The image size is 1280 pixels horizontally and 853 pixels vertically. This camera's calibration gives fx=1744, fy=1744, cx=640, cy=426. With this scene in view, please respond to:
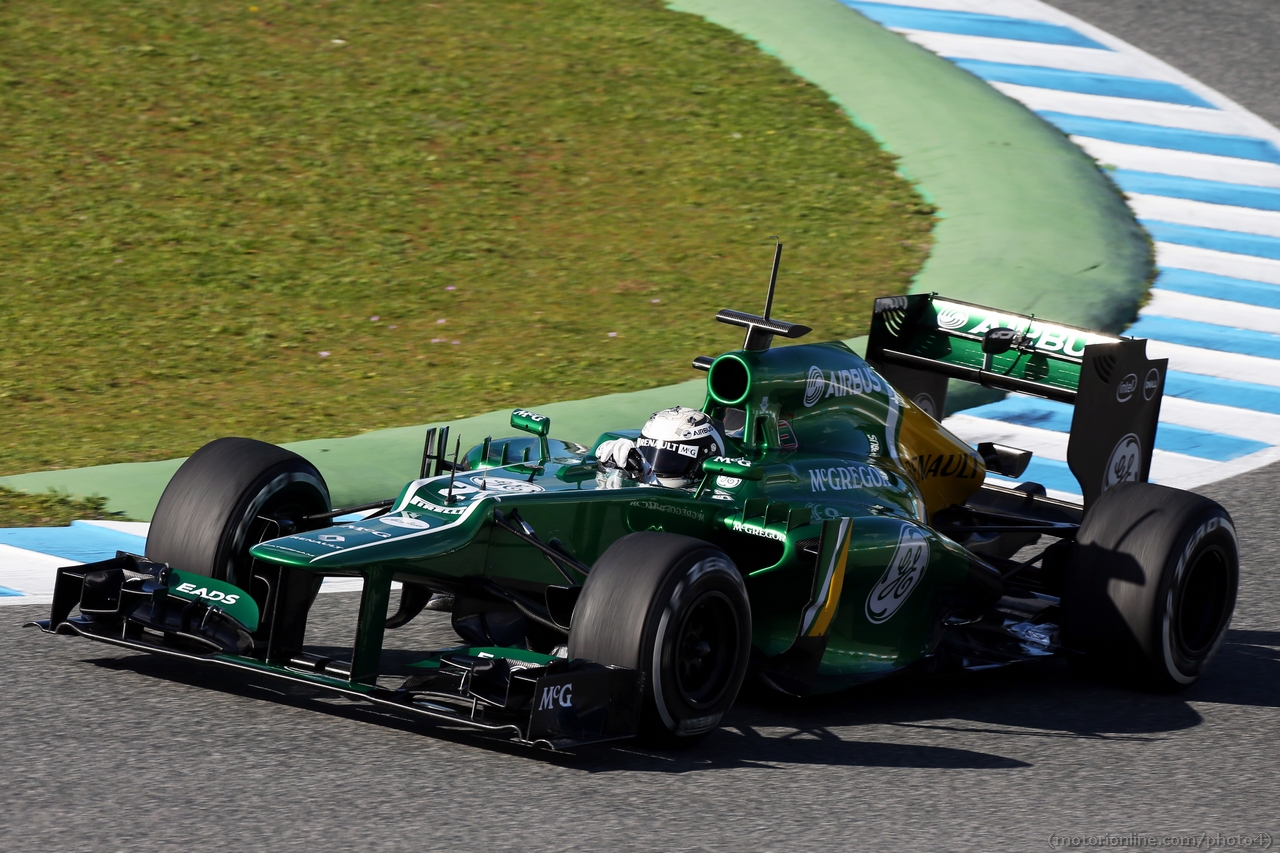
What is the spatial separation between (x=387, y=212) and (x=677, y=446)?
29.1 feet

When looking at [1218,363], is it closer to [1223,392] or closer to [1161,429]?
[1223,392]

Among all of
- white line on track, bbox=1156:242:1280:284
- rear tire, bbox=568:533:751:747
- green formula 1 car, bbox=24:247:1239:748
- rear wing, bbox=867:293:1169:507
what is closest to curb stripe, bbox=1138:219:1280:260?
white line on track, bbox=1156:242:1280:284

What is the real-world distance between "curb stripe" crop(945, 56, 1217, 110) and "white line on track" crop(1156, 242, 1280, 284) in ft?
12.2

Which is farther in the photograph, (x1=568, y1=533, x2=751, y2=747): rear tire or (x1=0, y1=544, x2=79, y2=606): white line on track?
(x1=0, y1=544, x2=79, y2=606): white line on track

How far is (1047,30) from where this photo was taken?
1862 cm

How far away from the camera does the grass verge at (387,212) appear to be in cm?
1145

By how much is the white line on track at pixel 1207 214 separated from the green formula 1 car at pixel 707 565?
23.5ft

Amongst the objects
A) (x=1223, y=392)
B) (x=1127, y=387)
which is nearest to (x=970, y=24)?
(x=1223, y=392)

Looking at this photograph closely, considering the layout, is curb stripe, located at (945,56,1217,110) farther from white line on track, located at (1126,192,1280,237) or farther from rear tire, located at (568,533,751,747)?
rear tire, located at (568,533,751,747)

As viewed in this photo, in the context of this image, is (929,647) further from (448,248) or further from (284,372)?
(448,248)

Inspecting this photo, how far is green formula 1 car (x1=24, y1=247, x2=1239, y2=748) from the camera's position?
17.9 feet

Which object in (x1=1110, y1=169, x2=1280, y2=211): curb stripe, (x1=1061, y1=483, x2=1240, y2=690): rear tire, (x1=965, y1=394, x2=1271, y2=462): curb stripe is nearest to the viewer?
(x1=1061, y1=483, x2=1240, y2=690): rear tire

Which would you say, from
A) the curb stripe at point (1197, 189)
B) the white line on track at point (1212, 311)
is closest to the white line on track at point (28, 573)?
the white line on track at point (1212, 311)

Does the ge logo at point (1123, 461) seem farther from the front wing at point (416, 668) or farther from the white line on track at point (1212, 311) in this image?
the white line on track at point (1212, 311)
